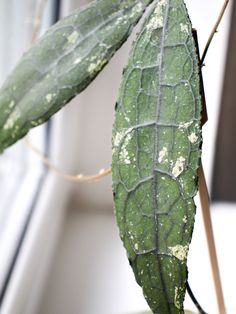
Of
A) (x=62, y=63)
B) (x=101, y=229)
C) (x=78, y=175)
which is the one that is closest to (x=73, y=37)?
(x=62, y=63)

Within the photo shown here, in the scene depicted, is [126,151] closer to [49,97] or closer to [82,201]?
[49,97]

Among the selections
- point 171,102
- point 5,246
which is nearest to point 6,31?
point 5,246

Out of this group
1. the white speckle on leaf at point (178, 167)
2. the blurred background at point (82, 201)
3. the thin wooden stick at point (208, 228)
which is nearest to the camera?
the white speckle on leaf at point (178, 167)

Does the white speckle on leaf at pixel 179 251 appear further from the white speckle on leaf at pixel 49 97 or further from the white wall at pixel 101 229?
the white wall at pixel 101 229

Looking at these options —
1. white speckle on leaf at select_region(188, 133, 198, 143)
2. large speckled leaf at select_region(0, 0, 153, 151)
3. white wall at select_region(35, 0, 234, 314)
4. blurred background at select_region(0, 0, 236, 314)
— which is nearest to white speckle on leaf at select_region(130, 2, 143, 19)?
large speckled leaf at select_region(0, 0, 153, 151)

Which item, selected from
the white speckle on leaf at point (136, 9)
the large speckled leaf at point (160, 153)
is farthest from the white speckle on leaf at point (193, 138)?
the white speckle on leaf at point (136, 9)

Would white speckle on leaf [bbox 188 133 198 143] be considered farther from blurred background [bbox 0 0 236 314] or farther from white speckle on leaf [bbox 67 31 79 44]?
blurred background [bbox 0 0 236 314]

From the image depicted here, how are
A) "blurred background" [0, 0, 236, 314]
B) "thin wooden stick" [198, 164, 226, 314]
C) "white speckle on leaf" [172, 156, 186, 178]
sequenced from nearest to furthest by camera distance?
"white speckle on leaf" [172, 156, 186, 178] → "thin wooden stick" [198, 164, 226, 314] → "blurred background" [0, 0, 236, 314]
